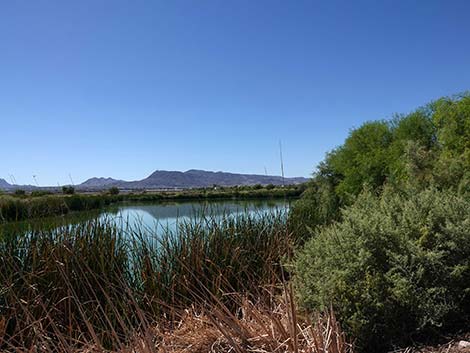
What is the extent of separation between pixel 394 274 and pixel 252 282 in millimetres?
1450

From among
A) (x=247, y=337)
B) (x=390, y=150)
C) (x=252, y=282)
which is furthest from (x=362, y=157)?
(x=247, y=337)

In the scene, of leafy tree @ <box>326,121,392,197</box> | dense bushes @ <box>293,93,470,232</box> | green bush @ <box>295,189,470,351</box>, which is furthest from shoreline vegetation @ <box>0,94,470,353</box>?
leafy tree @ <box>326,121,392,197</box>

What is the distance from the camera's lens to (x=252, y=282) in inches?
152

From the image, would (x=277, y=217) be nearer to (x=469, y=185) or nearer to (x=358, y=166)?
(x=469, y=185)

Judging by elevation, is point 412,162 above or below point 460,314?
above

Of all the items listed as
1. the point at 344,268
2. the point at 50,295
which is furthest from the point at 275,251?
the point at 50,295

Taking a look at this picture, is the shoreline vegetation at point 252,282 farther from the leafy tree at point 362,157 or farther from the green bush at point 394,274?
the leafy tree at point 362,157

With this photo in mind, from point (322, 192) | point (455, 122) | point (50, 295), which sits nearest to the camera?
point (50, 295)

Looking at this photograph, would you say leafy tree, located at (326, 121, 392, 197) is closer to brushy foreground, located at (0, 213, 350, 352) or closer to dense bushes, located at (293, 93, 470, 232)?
dense bushes, located at (293, 93, 470, 232)

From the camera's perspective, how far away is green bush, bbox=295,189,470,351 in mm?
2738

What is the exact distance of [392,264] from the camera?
297 cm

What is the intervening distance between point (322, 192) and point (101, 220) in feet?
69.4

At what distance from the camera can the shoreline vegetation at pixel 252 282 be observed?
2668mm

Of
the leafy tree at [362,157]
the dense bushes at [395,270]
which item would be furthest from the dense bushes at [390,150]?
the dense bushes at [395,270]
